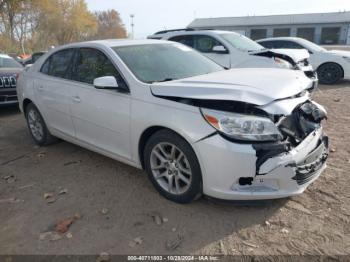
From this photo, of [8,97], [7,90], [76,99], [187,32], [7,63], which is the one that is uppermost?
[187,32]

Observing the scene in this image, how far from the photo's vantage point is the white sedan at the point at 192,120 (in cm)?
282

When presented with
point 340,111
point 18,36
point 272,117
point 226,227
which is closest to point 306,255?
point 226,227

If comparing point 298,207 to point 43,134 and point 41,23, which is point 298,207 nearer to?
point 43,134

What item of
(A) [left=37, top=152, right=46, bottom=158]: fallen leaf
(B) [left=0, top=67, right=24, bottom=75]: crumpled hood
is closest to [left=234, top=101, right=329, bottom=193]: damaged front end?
(A) [left=37, top=152, right=46, bottom=158]: fallen leaf

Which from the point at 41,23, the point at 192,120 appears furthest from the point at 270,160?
the point at 41,23

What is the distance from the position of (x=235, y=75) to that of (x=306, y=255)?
195 cm

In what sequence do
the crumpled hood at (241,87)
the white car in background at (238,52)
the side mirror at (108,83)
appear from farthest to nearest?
the white car in background at (238,52), the side mirror at (108,83), the crumpled hood at (241,87)

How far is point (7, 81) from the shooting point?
7.47 meters

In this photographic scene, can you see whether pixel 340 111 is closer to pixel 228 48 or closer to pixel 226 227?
pixel 228 48

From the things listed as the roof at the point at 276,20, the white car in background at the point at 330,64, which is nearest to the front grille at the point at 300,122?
the white car in background at the point at 330,64

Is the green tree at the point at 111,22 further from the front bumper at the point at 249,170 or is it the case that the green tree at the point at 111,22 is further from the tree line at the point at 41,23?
the front bumper at the point at 249,170

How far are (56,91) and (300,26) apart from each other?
48.9 m

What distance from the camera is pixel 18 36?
3959cm

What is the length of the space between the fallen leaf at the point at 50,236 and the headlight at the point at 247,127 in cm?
171
